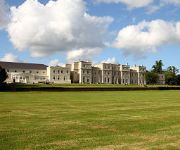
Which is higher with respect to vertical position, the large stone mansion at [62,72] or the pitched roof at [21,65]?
the pitched roof at [21,65]

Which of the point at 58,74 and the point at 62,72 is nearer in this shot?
the point at 58,74

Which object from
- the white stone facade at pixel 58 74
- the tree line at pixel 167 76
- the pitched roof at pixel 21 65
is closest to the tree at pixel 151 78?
the tree line at pixel 167 76

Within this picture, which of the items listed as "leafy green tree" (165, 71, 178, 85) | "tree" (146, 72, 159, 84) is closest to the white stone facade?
"tree" (146, 72, 159, 84)

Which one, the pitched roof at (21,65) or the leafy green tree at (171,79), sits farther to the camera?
the leafy green tree at (171,79)

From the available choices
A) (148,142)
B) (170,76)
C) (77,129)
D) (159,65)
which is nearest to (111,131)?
(77,129)

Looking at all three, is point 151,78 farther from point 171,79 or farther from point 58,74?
point 58,74

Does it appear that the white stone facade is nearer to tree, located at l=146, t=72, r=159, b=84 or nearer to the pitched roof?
the pitched roof

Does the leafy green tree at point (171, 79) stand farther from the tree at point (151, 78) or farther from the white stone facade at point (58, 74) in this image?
the white stone facade at point (58, 74)

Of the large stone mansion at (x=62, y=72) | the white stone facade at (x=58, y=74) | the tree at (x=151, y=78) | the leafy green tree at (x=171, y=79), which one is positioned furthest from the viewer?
the tree at (x=151, y=78)

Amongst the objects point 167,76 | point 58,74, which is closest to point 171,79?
point 167,76

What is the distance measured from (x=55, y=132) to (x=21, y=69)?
174911 mm

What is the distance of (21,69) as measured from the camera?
613ft

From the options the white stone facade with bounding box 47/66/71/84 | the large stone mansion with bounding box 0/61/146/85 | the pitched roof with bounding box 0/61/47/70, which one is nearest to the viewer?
the large stone mansion with bounding box 0/61/146/85

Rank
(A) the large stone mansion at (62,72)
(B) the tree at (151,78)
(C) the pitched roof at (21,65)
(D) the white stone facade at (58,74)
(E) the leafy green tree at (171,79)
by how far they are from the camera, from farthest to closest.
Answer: (B) the tree at (151,78), (E) the leafy green tree at (171,79), (C) the pitched roof at (21,65), (D) the white stone facade at (58,74), (A) the large stone mansion at (62,72)
